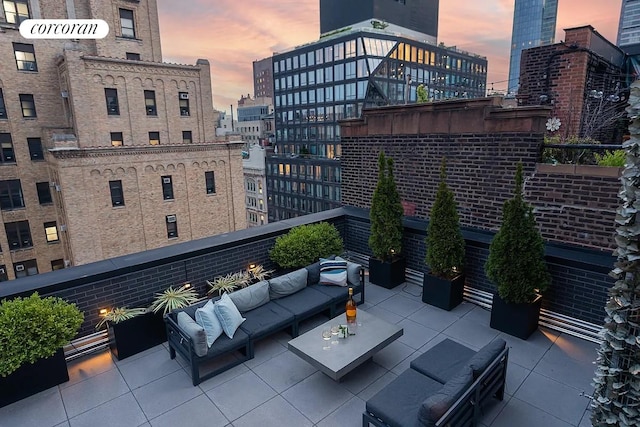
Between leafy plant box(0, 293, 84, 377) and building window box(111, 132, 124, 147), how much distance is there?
785 inches

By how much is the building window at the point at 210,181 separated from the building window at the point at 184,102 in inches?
179

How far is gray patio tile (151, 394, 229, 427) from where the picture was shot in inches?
153

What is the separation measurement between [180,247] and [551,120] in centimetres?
841

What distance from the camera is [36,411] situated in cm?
411

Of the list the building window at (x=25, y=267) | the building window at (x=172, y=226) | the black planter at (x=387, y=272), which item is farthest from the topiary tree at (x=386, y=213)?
the building window at (x=25, y=267)

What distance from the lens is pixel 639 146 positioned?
2.00 m

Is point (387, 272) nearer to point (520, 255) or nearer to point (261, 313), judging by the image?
point (520, 255)

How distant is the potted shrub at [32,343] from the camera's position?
3996mm

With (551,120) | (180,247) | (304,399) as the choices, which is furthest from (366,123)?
(304,399)

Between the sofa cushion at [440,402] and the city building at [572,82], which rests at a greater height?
the city building at [572,82]

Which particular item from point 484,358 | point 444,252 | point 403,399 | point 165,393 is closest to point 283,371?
point 165,393

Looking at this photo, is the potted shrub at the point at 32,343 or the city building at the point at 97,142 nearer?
the potted shrub at the point at 32,343

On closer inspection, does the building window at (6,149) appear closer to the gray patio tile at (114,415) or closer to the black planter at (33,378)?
the black planter at (33,378)

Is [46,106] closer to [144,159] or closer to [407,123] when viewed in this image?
[144,159]
